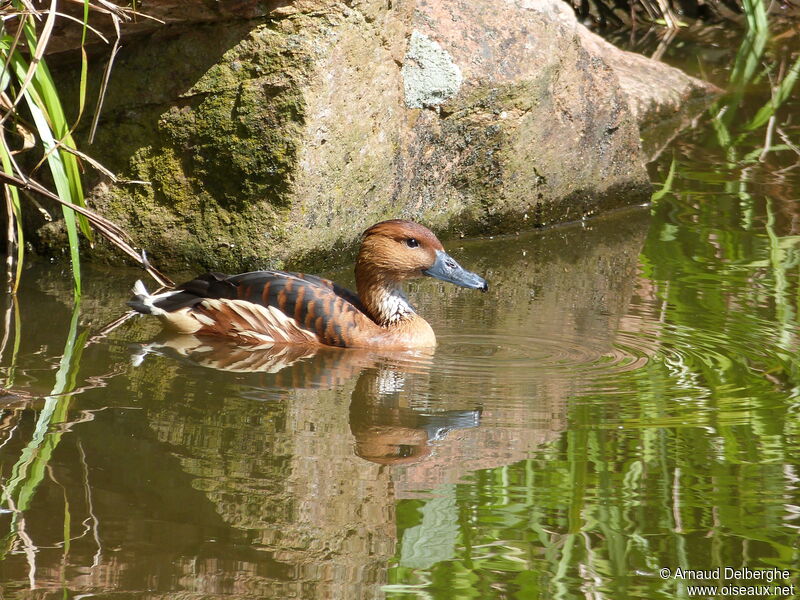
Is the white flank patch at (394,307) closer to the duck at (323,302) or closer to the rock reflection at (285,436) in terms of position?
the duck at (323,302)

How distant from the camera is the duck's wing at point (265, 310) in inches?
226

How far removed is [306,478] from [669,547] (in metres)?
1.23

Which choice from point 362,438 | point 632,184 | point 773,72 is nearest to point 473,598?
point 362,438

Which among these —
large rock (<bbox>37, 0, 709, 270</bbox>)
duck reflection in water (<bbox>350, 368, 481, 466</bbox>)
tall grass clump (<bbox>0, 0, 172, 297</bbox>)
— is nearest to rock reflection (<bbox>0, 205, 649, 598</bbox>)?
duck reflection in water (<bbox>350, 368, 481, 466</bbox>)

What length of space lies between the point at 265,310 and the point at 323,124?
1203 millimetres

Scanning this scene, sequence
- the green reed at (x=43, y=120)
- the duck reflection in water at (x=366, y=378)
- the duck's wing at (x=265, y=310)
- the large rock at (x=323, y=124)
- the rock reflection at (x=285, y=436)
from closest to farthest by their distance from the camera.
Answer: the rock reflection at (x=285, y=436), the duck reflection in water at (x=366, y=378), the green reed at (x=43, y=120), the duck's wing at (x=265, y=310), the large rock at (x=323, y=124)

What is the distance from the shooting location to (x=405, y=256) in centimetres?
595

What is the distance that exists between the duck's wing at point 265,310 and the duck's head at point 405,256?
0.79 feet

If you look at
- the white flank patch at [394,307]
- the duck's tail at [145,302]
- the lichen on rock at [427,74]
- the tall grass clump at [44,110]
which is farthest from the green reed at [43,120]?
the lichen on rock at [427,74]

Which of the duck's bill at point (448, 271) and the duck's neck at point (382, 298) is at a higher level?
the duck's bill at point (448, 271)

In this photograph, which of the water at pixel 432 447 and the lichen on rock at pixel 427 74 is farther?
the lichen on rock at pixel 427 74

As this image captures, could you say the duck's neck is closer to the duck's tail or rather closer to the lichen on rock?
the duck's tail

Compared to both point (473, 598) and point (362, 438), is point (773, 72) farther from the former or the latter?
point (473, 598)

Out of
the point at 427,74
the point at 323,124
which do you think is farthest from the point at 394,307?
the point at 427,74
